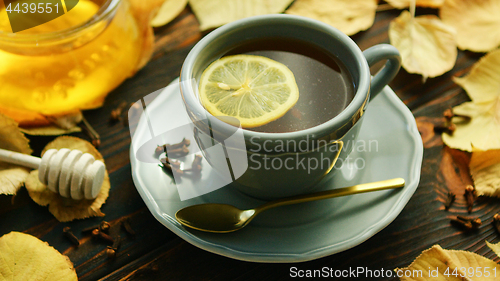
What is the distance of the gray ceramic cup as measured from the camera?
590 mm

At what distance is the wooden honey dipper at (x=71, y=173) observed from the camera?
753mm

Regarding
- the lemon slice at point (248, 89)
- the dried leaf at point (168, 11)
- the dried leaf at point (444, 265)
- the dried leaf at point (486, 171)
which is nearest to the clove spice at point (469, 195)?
the dried leaf at point (486, 171)

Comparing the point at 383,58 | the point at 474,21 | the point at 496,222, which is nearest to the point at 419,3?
the point at 474,21

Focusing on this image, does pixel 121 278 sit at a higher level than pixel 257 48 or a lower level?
lower

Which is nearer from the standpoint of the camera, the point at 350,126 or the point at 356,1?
the point at 350,126

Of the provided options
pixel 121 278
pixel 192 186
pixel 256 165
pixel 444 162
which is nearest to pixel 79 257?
pixel 121 278

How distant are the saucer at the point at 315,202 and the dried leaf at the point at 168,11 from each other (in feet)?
1.16

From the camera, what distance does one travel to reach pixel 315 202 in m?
0.72

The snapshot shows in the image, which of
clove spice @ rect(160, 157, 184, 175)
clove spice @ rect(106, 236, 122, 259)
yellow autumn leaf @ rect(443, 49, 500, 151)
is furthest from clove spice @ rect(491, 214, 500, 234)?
clove spice @ rect(106, 236, 122, 259)

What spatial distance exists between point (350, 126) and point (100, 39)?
23.0 inches

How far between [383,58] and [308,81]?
15 cm

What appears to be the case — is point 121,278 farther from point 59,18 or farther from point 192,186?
point 59,18

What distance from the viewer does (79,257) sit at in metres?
0.73

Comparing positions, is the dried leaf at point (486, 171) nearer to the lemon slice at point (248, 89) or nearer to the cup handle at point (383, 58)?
the cup handle at point (383, 58)
